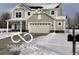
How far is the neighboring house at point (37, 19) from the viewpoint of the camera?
18.2 ft

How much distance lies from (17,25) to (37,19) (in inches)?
12.1

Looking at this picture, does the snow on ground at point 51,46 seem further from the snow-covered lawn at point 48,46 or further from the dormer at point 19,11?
the dormer at point 19,11

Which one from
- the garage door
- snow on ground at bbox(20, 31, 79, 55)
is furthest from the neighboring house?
snow on ground at bbox(20, 31, 79, 55)

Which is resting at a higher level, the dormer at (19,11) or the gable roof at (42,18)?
the dormer at (19,11)

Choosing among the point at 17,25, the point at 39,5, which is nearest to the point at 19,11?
the point at 17,25

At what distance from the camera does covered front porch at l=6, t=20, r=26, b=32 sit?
555cm

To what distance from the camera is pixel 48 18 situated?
5.56 meters

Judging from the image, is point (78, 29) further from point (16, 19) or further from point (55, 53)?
point (16, 19)

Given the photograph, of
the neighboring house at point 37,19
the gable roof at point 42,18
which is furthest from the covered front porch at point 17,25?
the gable roof at point 42,18

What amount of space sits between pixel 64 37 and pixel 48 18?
36cm

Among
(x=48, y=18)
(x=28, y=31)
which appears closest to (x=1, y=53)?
(x=28, y=31)

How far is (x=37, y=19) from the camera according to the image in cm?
559
